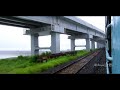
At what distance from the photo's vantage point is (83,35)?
70562 mm

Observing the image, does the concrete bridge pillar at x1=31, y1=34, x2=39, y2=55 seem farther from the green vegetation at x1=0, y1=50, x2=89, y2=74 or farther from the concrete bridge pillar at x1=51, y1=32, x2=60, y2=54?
the green vegetation at x1=0, y1=50, x2=89, y2=74

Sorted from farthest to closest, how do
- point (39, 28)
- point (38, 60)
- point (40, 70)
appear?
point (39, 28), point (38, 60), point (40, 70)

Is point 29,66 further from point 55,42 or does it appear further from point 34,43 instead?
point 34,43

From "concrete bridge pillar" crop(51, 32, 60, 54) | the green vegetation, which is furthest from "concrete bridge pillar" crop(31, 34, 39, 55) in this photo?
A: the green vegetation

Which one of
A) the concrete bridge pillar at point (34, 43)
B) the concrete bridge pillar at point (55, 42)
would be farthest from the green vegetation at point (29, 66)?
the concrete bridge pillar at point (34, 43)

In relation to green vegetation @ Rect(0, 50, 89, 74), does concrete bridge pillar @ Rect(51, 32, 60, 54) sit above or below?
above

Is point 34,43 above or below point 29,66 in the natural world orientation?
above

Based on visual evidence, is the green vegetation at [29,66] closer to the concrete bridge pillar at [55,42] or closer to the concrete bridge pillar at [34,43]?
the concrete bridge pillar at [55,42]

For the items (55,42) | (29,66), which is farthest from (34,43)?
(29,66)
